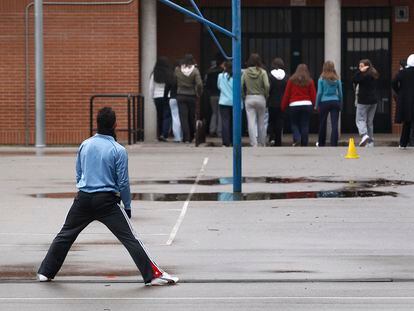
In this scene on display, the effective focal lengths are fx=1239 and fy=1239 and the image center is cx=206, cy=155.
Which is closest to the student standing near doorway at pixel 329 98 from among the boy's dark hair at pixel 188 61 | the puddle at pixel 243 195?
the boy's dark hair at pixel 188 61

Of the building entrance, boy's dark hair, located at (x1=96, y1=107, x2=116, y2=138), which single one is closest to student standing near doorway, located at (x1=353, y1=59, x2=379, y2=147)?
the building entrance

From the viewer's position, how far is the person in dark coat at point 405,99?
928 inches

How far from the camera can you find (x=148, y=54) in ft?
89.6

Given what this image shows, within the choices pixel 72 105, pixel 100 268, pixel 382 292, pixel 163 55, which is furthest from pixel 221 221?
pixel 163 55

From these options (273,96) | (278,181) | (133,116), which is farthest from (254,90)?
(278,181)

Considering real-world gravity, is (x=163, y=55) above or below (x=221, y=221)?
above

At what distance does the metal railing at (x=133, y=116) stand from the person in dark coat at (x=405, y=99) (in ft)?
18.2

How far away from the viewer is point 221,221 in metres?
14.3

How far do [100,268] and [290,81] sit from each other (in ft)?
47.3

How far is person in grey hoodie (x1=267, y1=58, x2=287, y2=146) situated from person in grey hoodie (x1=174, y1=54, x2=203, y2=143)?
148 centimetres

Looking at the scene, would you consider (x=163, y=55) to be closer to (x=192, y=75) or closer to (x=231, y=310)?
(x=192, y=75)

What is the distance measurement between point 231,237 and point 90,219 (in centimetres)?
273

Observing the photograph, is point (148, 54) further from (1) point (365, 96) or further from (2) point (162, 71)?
(1) point (365, 96)

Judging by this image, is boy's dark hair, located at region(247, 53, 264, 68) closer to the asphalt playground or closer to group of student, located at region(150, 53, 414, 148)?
group of student, located at region(150, 53, 414, 148)
